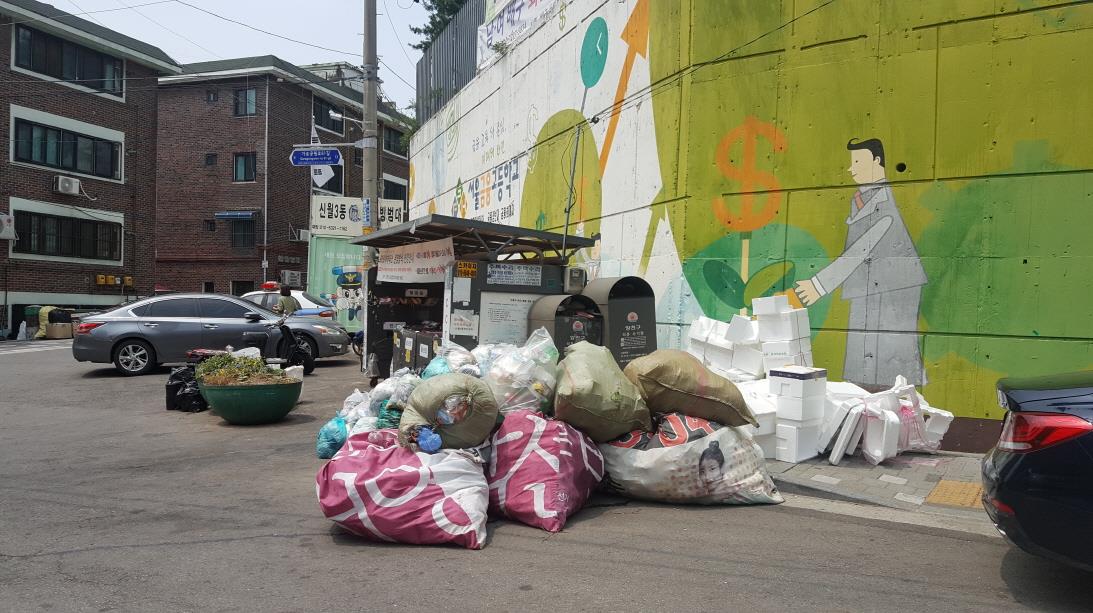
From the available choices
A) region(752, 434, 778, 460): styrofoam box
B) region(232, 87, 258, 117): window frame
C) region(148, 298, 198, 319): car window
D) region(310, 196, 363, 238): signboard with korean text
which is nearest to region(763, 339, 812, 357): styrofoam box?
region(752, 434, 778, 460): styrofoam box

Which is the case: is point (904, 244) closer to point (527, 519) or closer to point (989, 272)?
point (989, 272)

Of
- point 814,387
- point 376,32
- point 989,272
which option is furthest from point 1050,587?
point 376,32

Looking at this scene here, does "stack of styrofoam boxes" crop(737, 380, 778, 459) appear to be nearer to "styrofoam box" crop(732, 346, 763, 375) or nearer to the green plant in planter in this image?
"styrofoam box" crop(732, 346, 763, 375)

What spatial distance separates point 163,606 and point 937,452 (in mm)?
6626

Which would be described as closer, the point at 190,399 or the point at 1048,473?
the point at 1048,473

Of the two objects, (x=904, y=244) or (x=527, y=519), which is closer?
(x=527, y=519)

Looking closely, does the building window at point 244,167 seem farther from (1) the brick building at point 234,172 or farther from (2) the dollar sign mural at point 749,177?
(2) the dollar sign mural at point 749,177

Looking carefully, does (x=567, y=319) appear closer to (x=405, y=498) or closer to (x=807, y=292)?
(x=807, y=292)

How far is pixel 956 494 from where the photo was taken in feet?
18.4

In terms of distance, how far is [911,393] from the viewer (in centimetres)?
671

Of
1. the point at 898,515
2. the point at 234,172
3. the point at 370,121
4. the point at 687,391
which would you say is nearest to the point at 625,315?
the point at 687,391

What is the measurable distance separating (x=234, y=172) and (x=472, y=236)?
29.1 metres

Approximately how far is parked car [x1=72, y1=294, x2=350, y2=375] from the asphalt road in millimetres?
6966

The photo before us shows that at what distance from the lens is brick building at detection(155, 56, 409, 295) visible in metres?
33.1
